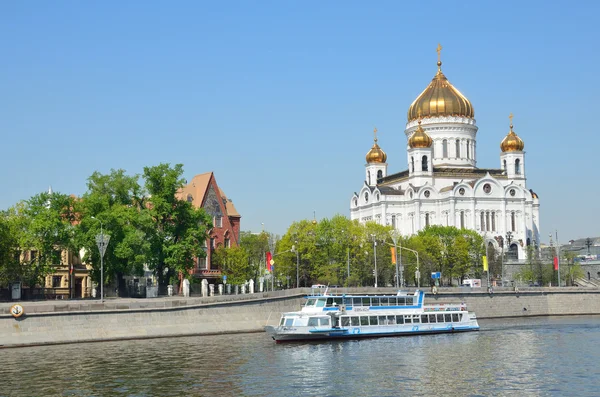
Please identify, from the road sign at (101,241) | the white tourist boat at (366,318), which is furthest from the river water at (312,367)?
the road sign at (101,241)

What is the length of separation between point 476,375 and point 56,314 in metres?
33.2

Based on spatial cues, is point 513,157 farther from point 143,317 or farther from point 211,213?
point 143,317

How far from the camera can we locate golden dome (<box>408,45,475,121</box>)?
524ft

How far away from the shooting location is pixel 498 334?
74938mm

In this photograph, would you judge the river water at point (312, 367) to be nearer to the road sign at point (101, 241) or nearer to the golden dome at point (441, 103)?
the road sign at point (101, 241)

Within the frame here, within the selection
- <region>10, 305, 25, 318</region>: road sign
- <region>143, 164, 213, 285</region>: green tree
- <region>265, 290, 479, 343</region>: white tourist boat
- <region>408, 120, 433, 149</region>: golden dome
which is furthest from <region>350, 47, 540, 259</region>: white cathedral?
<region>10, 305, 25, 318</region>: road sign

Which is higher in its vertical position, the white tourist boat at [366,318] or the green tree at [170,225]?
the green tree at [170,225]

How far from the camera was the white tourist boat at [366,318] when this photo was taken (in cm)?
6962

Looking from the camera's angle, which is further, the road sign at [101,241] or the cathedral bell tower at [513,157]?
the cathedral bell tower at [513,157]

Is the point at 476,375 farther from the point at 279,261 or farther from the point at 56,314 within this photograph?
the point at 279,261

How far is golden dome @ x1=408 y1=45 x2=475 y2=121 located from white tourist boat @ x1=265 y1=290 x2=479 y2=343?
8298cm

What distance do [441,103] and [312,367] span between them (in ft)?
367

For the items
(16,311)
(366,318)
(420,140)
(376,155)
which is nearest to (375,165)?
(376,155)

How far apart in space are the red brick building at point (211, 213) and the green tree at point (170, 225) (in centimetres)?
1910
